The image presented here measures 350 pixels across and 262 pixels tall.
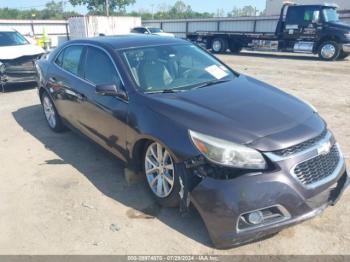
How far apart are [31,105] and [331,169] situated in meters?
6.95

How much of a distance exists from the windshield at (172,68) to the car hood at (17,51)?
21.7 ft

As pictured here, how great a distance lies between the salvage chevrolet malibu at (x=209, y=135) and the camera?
8.91 ft

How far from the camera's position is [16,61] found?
30.7 feet

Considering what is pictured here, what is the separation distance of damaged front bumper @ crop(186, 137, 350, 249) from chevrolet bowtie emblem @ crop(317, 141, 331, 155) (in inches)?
4.3

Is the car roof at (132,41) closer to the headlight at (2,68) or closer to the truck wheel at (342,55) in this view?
the headlight at (2,68)

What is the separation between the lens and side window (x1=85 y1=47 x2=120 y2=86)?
4.00 m

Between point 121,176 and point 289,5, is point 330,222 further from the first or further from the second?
point 289,5

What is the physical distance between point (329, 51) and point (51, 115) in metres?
14.4

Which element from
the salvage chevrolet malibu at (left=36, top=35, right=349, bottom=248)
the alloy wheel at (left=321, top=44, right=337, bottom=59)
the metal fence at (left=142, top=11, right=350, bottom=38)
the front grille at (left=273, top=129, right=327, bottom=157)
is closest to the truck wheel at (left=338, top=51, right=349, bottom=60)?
the alloy wheel at (left=321, top=44, right=337, bottom=59)

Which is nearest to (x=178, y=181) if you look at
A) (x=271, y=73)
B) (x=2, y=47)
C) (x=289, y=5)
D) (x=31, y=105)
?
(x=31, y=105)

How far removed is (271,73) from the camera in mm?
12469

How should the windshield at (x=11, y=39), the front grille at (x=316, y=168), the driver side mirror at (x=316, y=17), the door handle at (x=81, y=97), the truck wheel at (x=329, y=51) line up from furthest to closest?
the driver side mirror at (x=316, y=17), the truck wheel at (x=329, y=51), the windshield at (x=11, y=39), the door handle at (x=81, y=97), the front grille at (x=316, y=168)

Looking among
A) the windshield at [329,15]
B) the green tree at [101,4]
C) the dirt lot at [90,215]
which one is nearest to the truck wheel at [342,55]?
the windshield at [329,15]

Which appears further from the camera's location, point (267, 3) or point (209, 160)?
point (267, 3)
